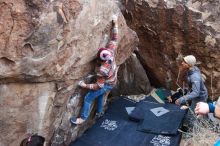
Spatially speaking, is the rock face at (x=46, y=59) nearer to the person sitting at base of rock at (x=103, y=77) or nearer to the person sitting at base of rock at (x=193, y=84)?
the person sitting at base of rock at (x=103, y=77)

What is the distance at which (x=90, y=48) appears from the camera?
5.62m

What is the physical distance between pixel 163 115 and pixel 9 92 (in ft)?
8.76

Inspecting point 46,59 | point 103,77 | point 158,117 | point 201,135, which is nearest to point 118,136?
point 158,117

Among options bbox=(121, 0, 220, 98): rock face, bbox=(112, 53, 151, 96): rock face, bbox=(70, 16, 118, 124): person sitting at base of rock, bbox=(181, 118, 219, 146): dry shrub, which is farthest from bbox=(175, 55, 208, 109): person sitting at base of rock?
bbox=(112, 53, 151, 96): rock face

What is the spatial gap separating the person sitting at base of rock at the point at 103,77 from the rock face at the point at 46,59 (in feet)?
0.31

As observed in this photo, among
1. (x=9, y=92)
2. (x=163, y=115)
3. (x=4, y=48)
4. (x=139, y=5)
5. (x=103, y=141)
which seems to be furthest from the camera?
(x=139, y=5)

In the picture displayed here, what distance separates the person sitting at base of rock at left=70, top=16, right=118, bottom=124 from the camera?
568 cm

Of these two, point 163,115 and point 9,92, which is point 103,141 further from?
point 9,92

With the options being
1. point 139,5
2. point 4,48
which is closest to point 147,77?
point 139,5

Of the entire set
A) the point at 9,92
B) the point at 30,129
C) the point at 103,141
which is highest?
the point at 9,92

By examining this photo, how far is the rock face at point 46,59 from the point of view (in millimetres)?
4645

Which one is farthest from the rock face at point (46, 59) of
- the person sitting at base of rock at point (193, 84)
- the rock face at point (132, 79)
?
the rock face at point (132, 79)

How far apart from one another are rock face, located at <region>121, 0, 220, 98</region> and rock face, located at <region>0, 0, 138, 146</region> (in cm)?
168

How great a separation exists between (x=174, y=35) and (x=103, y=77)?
7.48 feet
